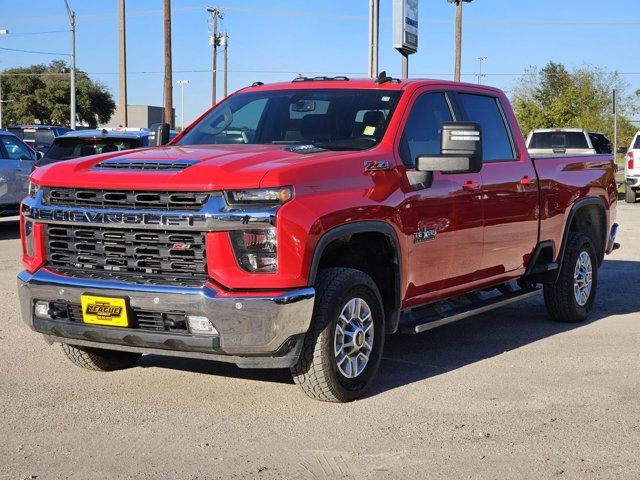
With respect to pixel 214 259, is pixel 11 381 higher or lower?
lower

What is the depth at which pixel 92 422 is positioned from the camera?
17.4 feet

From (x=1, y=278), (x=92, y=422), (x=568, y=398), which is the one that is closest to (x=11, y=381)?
(x=92, y=422)

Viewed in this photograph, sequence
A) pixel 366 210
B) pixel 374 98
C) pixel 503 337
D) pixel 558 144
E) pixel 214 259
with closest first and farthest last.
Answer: pixel 214 259
pixel 366 210
pixel 374 98
pixel 503 337
pixel 558 144

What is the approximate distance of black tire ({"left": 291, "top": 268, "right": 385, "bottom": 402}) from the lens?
215 inches

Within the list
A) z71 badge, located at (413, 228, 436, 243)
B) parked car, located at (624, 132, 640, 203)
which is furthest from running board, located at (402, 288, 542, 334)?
parked car, located at (624, 132, 640, 203)

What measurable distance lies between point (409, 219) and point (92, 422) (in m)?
2.27

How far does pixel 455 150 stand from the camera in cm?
612

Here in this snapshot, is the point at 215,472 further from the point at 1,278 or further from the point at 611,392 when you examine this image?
the point at 1,278

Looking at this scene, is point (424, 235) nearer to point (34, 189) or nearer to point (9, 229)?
point (34, 189)

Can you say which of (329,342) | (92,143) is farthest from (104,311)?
(92,143)

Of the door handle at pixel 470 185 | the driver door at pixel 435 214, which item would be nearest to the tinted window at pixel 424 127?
the driver door at pixel 435 214

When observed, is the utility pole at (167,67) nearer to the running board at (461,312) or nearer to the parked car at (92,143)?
the parked car at (92,143)

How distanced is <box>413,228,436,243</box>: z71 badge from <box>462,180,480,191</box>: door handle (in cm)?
54

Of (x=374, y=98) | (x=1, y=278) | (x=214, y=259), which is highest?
(x=374, y=98)
